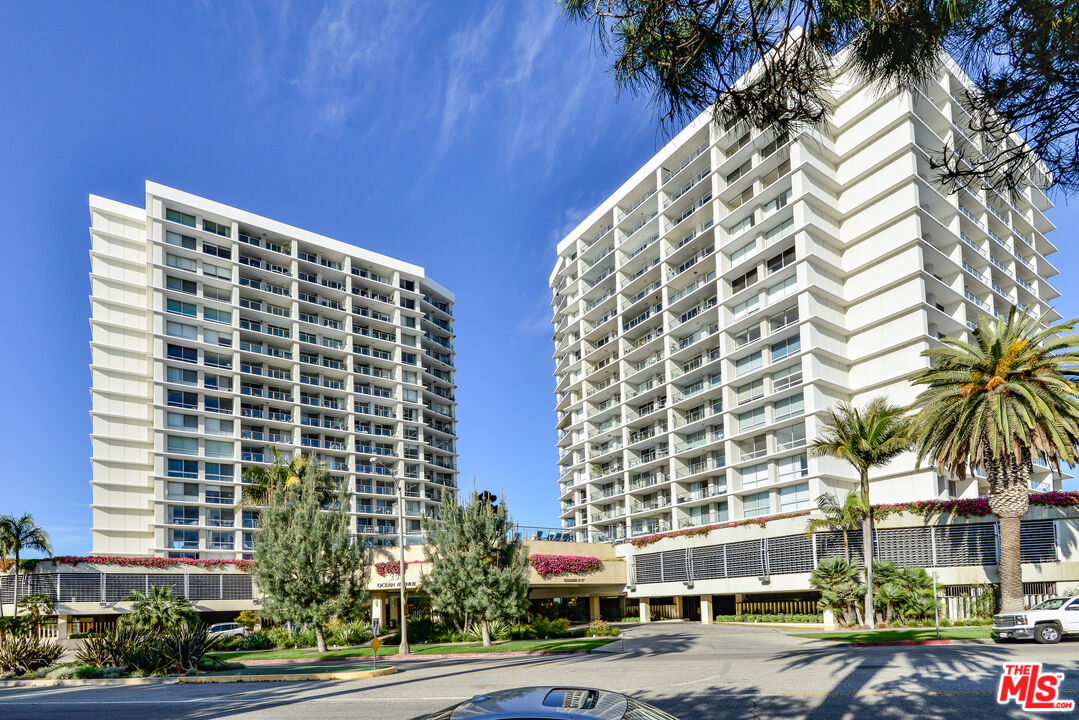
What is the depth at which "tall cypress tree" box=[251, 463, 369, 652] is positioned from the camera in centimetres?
3759

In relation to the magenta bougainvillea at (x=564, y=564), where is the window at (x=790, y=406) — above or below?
above

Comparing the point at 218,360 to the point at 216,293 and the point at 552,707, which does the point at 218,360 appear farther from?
the point at 552,707

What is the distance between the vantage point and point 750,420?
6319 centimetres

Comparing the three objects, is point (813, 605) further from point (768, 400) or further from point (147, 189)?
point (147, 189)

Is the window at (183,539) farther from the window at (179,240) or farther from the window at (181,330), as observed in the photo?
the window at (179,240)

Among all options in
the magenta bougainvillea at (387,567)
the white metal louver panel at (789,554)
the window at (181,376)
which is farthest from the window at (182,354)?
the white metal louver panel at (789,554)

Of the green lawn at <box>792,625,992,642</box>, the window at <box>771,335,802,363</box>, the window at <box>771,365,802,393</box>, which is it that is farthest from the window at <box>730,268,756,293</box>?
the green lawn at <box>792,625,992,642</box>

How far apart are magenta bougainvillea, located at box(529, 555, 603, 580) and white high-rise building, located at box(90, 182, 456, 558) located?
1073 inches

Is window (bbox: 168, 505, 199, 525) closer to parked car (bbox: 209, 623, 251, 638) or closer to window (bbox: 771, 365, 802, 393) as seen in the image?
parked car (bbox: 209, 623, 251, 638)

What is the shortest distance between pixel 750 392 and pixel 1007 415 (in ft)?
104

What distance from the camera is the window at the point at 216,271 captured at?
82125 millimetres

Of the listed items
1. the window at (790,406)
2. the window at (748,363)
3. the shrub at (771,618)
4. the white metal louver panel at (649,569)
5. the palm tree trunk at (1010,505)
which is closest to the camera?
the palm tree trunk at (1010,505)

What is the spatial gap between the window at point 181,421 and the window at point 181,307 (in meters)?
10.3

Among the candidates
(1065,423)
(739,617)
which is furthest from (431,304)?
(1065,423)
